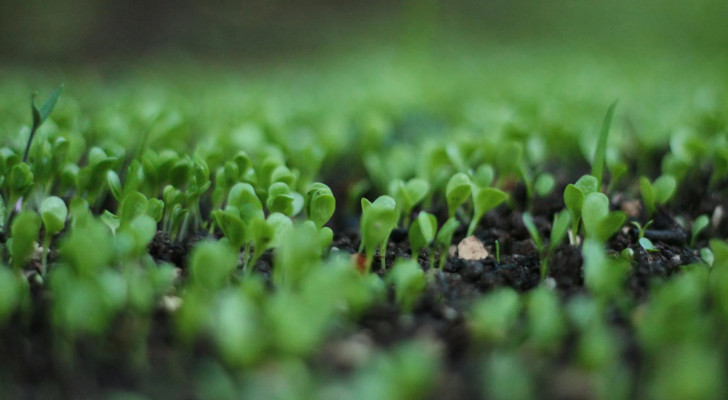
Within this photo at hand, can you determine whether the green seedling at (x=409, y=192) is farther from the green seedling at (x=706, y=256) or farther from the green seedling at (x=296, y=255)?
the green seedling at (x=706, y=256)

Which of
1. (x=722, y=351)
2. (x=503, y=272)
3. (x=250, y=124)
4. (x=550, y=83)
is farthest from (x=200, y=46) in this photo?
(x=722, y=351)

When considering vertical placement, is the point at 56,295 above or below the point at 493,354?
above

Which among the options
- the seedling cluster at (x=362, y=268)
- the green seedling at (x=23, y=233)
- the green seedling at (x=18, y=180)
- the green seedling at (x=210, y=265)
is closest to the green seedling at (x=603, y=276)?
the seedling cluster at (x=362, y=268)

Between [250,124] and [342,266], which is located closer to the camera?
[342,266]

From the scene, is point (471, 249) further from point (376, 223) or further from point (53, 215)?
point (53, 215)

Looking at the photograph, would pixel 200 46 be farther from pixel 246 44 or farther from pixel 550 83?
pixel 550 83
